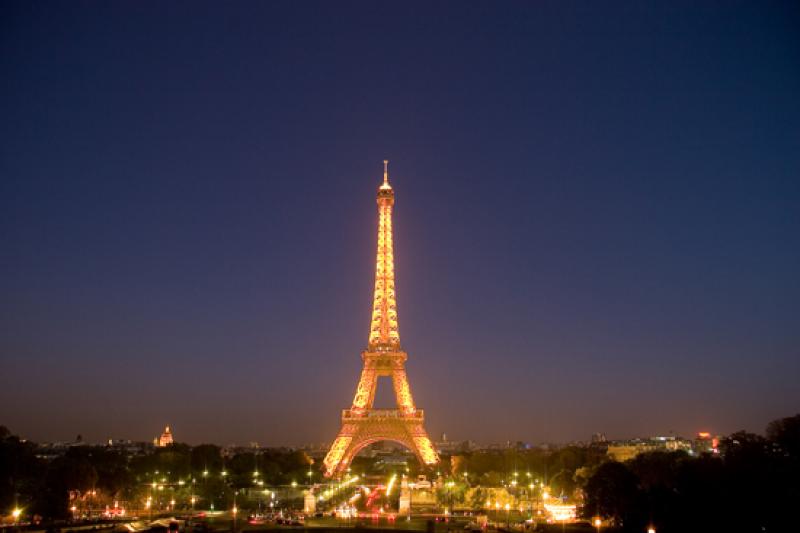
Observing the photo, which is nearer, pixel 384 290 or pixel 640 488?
pixel 640 488

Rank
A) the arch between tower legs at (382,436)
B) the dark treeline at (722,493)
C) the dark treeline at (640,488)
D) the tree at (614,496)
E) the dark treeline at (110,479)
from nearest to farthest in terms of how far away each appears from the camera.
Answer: the dark treeline at (722,493) → the dark treeline at (640,488) → the tree at (614,496) → the dark treeline at (110,479) → the arch between tower legs at (382,436)

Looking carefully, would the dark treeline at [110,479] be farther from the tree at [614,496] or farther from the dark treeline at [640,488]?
the tree at [614,496]

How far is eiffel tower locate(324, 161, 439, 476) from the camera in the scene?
3339 inches

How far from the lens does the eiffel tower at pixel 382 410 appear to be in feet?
278

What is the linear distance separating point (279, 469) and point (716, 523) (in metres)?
75.8

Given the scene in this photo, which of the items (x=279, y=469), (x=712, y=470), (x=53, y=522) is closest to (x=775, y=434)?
(x=712, y=470)

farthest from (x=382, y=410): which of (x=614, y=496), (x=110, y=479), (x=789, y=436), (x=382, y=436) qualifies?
(x=789, y=436)

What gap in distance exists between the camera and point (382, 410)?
285 ft

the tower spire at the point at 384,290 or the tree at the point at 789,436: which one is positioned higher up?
the tower spire at the point at 384,290

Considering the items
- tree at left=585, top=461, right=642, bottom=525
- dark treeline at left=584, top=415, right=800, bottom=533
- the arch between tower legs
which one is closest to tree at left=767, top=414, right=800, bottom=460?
dark treeline at left=584, top=415, right=800, bottom=533

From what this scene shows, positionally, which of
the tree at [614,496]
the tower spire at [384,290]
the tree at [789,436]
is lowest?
the tree at [614,496]

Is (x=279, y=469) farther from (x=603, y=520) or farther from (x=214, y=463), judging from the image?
(x=603, y=520)

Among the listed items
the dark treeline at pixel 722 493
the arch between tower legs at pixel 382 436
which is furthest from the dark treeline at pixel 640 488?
the arch between tower legs at pixel 382 436

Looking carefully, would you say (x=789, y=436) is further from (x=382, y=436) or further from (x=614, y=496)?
(x=382, y=436)
